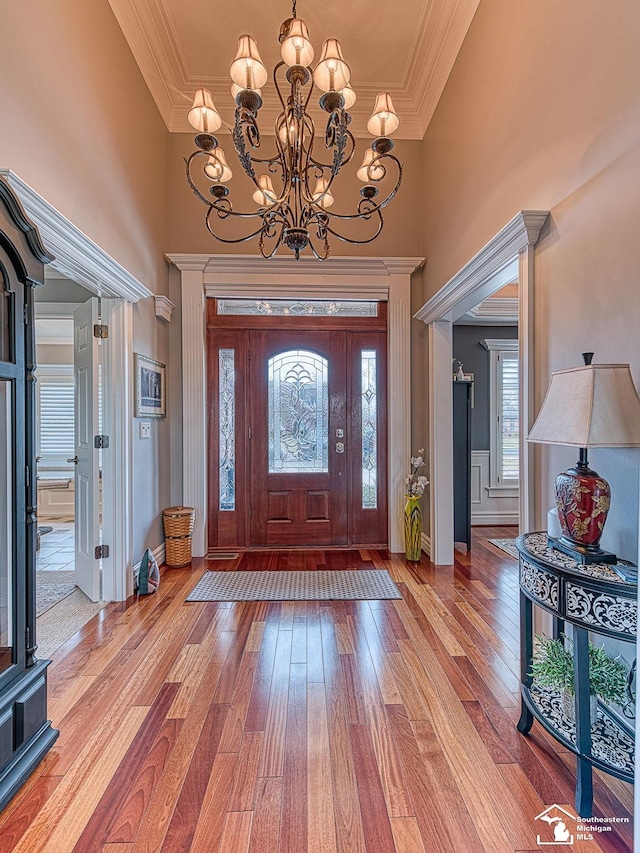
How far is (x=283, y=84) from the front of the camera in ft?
12.2

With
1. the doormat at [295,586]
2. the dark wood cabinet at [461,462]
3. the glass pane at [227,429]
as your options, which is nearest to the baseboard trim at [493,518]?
the dark wood cabinet at [461,462]

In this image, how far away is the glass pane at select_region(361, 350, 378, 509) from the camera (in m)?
4.32

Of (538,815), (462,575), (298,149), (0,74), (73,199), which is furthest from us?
(462,575)

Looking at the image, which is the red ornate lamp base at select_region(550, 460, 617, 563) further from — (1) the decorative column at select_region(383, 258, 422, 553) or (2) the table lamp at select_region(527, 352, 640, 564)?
(1) the decorative column at select_region(383, 258, 422, 553)

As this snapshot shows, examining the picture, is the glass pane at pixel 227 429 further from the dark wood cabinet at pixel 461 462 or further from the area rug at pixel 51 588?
the dark wood cabinet at pixel 461 462

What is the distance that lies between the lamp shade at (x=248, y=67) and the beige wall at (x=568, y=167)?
1.40m

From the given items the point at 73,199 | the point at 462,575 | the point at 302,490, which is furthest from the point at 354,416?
the point at 73,199

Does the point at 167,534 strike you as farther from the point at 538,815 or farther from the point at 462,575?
the point at 538,815

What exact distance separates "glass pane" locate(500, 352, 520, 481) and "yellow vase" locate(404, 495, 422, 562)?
2.01 m

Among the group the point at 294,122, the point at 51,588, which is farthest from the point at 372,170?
the point at 51,588

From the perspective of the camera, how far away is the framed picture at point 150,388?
3.35 m

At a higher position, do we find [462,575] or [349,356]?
[349,356]

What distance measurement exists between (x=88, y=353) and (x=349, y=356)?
231 cm

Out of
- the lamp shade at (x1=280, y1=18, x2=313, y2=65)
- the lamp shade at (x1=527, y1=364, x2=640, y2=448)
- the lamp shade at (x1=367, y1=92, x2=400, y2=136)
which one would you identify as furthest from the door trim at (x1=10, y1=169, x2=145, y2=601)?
the lamp shade at (x1=527, y1=364, x2=640, y2=448)
